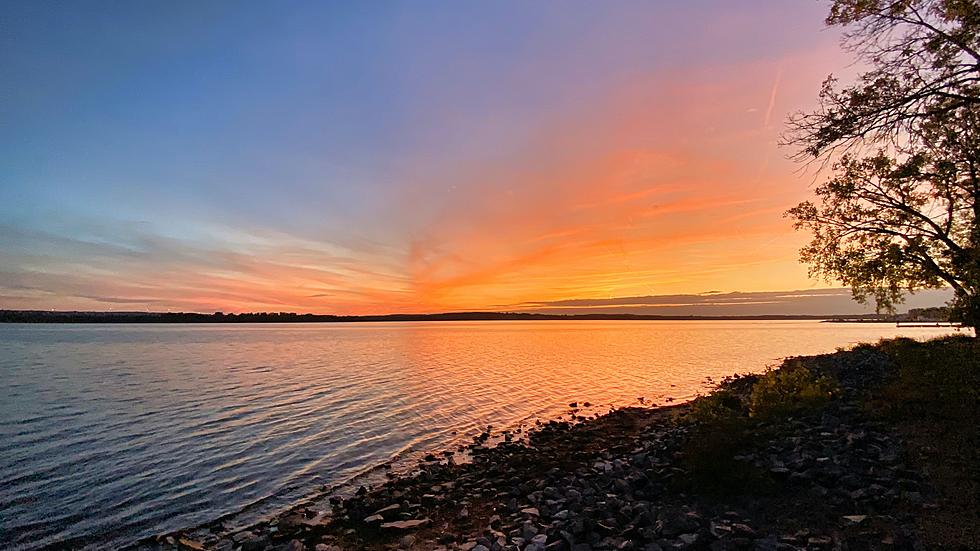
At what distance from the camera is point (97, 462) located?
18609mm

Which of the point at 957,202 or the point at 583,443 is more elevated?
the point at 957,202

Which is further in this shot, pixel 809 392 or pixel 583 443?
pixel 583 443

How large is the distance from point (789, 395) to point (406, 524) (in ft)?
51.7

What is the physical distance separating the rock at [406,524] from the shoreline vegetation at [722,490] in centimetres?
4

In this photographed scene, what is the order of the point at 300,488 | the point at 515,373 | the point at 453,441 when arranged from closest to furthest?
the point at 300,488, the point at 453,441, the point at 515,373

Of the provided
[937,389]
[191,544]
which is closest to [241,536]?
[191,544]

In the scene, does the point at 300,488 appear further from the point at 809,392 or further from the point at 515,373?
the point at 515,373

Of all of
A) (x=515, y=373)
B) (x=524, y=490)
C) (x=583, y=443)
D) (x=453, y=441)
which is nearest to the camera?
(x=524, y=490)

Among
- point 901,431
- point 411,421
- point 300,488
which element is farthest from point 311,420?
point 901,431

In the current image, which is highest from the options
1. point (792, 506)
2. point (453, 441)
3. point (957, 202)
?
point (957, 202)

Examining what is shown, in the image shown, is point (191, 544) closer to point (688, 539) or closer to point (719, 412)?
point (688, 539)

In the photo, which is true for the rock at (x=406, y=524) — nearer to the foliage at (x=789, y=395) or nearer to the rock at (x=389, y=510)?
the rock at (x=389, y=510)

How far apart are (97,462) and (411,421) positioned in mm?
13526

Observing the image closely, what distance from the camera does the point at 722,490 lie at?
11289 mm
